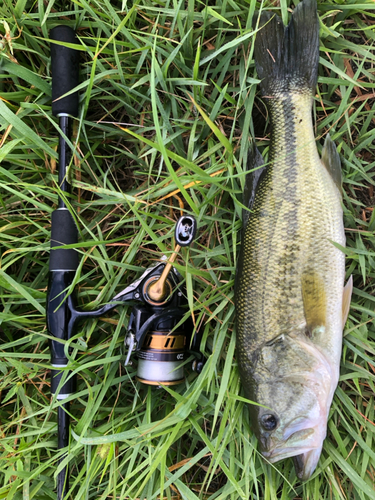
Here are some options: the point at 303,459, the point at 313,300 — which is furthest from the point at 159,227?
the point at 303,459

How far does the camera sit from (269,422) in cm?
179

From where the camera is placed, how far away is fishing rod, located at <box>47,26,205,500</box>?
→ 1.85 m

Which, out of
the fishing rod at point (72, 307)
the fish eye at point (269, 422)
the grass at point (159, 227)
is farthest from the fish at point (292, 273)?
the fishing rod at point (72, 307)

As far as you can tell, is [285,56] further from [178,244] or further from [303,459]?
[303,459]

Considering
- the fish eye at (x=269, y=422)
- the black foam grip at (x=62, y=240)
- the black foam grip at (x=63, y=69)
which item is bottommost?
the fish eye at (x=269, y=422)

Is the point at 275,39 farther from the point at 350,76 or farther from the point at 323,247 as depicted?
the point at 323,247

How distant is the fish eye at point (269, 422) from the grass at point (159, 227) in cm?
17

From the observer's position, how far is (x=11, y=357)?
2139mm

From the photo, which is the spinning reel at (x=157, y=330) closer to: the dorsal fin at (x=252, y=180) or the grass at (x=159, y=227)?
the grass at (x=159, y=227)

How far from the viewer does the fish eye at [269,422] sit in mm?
1780

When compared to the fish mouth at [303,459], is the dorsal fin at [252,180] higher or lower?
higher

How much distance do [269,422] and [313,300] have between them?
2.11ft

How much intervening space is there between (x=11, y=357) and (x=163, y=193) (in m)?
1.32

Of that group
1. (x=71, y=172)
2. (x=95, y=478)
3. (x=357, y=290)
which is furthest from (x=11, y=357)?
(x=357, y=290)
